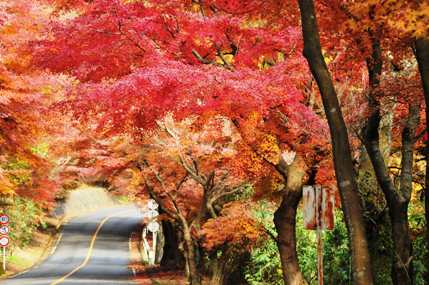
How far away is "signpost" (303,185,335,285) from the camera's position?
11195mm

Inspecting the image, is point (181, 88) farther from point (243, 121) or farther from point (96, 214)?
point (96, 214)

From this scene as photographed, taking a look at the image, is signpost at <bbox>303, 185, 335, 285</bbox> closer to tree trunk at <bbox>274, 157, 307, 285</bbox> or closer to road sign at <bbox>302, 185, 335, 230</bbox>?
road sign at <bbox>302, 185, 335, 230</bbox>

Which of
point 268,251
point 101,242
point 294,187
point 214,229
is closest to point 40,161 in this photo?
point 214,229

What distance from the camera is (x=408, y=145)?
40.3 feet

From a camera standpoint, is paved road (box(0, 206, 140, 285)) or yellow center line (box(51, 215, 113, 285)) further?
paved road (box(0, 206, 140, 285))

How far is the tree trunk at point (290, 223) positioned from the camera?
52.8ft

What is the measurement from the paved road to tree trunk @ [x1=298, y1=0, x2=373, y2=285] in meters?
23.3

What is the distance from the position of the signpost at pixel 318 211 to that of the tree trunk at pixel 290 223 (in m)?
4.79

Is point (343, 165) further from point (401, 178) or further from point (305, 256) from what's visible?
point (305, 256)

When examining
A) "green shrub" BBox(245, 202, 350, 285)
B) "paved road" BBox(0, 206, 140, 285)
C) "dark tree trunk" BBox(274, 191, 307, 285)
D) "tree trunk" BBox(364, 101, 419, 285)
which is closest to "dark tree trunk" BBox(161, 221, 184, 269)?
"paved road" BBox(0, 206, 140, 285)

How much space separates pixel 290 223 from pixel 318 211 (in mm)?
5167

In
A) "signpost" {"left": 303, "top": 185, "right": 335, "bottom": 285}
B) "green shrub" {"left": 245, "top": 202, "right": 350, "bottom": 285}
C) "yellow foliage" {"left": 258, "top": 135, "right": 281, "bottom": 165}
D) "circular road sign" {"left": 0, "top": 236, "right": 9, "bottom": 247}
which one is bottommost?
"green shrub" {"left": 245, "top": 202, "right": 350, "bottom": 285}

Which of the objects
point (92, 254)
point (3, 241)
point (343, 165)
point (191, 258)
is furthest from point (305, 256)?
point (92, 254)

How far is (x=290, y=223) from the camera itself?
53.6ft
